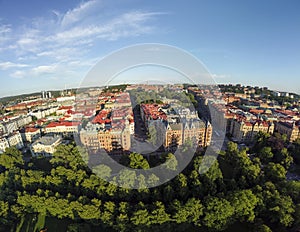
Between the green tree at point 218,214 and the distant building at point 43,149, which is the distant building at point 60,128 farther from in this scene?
the green tree at point 218,214

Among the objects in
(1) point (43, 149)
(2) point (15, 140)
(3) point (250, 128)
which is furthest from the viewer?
(2) point (15, 140)

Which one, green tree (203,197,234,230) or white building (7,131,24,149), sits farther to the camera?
white building (7,131,24,149)

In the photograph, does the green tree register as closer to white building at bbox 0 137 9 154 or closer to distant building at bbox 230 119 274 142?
distant building at bbox 230 119 274 142

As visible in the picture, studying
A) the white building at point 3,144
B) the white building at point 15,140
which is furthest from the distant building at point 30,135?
the white building at point 3,144

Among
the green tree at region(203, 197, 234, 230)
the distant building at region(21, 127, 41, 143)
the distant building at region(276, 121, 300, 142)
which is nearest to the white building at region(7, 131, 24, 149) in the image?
the distant building at region(21, 127, 41, 143)

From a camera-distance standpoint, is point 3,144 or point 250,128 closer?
point 3,144

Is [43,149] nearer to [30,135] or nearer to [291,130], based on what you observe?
[30,135]

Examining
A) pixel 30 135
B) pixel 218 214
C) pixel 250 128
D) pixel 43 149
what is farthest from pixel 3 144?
pixel 250 128

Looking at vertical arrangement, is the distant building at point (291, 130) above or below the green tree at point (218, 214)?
above

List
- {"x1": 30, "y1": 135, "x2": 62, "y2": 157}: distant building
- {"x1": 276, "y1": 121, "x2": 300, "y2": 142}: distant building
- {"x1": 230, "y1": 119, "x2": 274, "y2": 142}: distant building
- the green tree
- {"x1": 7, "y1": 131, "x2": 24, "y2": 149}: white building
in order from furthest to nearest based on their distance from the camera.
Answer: {"x1": 7, "y1": 131, "x2": 24, "y2": 149}: white building < {"x1": 230, "y1": 119, "x2": 274, "y2": 142}: distant building < {"x1": 276, "y1": 121, "x2": 300, "y2": 142}: distant building < {"x1": 30, "y1": 135, "x2": 62, "y2": 157}: distant building < the green tree

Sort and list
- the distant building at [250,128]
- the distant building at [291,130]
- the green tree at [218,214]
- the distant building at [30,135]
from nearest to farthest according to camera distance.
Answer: the green tree at [218,214] < the distant building at [291,130] < the distant building at [250,128] < the distant building at [30,135]

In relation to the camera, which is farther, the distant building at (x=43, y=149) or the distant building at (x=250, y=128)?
the distant building at (x=250, y=128)
